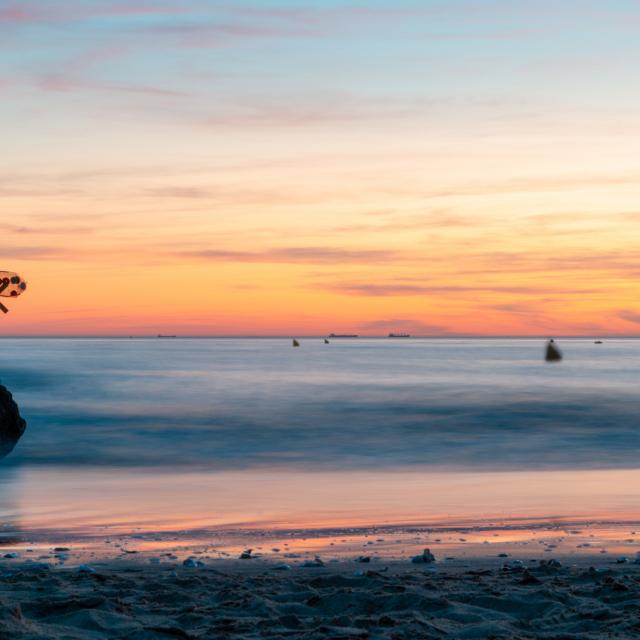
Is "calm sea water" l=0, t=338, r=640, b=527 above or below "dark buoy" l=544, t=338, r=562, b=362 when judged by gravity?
below

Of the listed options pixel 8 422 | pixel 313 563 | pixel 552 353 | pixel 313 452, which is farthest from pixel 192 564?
pixel 552 353

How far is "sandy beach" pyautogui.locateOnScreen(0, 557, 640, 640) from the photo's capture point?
22.4 feet

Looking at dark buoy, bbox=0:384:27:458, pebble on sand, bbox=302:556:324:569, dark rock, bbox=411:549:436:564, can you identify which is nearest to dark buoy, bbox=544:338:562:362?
dark buoy, bbox=0:384:27:458

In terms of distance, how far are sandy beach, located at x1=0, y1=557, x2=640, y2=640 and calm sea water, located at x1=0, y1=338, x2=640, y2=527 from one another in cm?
363

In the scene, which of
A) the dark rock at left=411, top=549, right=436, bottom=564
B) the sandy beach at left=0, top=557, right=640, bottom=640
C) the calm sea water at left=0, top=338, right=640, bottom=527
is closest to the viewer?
the sandy beach at left=0, top=557, right=640, bottom=640

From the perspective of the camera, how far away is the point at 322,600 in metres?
7.81

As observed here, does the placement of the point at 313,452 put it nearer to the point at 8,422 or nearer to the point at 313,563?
the point at 8,422

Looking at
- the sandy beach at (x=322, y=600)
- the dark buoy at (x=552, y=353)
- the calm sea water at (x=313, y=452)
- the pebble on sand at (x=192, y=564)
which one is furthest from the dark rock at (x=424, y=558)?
the dark buoy at (x=552, y=353)

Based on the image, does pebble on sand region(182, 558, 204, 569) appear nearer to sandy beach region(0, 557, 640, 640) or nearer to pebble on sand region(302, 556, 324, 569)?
sandy beach region(0, 557, 640, 640)

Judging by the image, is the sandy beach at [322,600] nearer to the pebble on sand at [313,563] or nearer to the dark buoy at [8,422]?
the pebble on sand at [313,563]

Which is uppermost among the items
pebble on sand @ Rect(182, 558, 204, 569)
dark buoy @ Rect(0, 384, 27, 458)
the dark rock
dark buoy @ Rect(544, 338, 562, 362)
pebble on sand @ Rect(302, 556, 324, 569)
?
dark buoy @ Rect(544, 338, 562, 362)

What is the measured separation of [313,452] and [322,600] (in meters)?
17.0

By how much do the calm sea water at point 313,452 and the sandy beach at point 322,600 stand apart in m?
3.63

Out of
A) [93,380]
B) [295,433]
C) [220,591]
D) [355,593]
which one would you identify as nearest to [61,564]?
[220,591]
